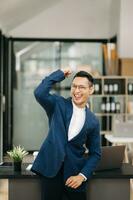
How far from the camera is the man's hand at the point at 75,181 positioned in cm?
214

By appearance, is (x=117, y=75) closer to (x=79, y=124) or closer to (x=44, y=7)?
(x=44, y=7)

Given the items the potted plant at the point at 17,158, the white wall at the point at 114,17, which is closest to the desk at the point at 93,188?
the potted plant at the point at 17,158

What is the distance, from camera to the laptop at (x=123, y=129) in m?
5.50

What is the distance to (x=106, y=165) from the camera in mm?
2525

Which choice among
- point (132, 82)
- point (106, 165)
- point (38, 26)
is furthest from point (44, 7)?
point (106, 165)

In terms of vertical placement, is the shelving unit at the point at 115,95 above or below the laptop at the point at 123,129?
above

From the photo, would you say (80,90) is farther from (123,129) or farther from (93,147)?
(123,129)

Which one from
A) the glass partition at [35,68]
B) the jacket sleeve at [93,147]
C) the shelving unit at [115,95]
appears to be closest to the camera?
the jacket sleeve at [93,147]

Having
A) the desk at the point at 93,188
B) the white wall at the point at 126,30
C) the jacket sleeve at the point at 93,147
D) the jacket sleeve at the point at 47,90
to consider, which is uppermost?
the white wall at the point at 126,30

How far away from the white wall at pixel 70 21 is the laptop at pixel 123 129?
2927 millimetres

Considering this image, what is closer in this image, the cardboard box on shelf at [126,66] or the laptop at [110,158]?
the laptop at [110,158]

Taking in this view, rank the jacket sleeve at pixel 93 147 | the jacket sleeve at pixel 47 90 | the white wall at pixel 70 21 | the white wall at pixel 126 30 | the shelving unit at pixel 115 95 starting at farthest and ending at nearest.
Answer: the white wall at pixel 70 21 → the shelving unit at pixel 115 95 → the white wall at pixel 126 30 → the jacket sleeve at pixel 93 147 → the jacket sleeve at pixel 47 90

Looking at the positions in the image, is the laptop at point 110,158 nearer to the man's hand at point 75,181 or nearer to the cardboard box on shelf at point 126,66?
the man's hand at point 75,181

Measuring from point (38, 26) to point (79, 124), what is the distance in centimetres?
588
